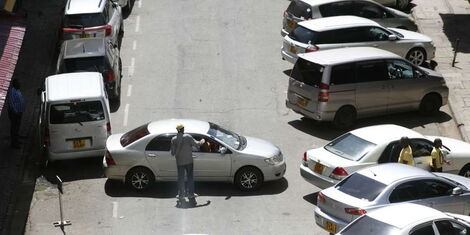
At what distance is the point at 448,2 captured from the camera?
113ft

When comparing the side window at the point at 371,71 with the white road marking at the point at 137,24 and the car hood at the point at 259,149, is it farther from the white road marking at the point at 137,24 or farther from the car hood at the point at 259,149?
the white road marking at the point at 137,24

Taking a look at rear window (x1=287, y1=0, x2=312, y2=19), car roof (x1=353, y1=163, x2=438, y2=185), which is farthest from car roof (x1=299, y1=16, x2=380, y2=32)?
car roof (x1=353, y1=163, x2=438, y2=185)

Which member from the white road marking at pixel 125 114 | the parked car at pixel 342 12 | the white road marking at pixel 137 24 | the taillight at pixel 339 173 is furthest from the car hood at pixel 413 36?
the taillight at pixel 339 173

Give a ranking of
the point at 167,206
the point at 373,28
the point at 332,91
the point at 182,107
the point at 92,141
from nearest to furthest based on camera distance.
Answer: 1. the point at 167,206
2. the point at 92,141
3. the point at 332,91
4. the point at 182,107
5. the point at 373,28

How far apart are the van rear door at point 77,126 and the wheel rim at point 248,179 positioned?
11.0 ft

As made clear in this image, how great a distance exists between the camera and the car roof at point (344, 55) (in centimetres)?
2409

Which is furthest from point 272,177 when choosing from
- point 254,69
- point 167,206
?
point 254,69

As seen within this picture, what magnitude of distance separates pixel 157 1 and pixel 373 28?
31.5ft

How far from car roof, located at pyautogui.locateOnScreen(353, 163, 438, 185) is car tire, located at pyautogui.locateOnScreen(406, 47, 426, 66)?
35.2 feet

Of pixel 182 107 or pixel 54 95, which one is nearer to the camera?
pixel 54 95

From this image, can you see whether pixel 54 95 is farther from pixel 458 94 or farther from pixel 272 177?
pixel 458 94

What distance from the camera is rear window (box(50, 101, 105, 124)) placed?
70.6 ft

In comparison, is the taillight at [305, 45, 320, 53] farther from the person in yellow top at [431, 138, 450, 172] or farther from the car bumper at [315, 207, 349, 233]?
the car bumper at [315, 207, 349, 233]

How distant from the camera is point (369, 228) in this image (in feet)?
48.3
